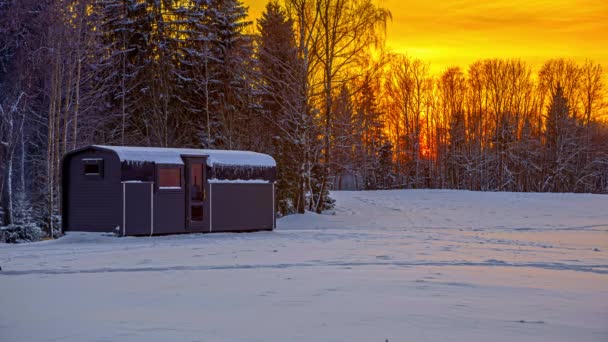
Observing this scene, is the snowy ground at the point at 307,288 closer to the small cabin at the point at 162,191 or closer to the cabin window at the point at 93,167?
the small cabin at the point at 162,191

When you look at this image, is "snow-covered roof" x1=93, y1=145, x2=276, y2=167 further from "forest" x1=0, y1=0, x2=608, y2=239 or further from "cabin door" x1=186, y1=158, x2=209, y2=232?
"forest" x1=0, y1=0, x2=608, y2=239

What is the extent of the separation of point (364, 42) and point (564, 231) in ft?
33.6

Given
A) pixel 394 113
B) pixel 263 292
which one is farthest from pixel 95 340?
pixel 394 113

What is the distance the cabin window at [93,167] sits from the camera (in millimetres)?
19625

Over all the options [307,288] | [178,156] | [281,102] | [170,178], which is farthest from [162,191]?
[281,102]

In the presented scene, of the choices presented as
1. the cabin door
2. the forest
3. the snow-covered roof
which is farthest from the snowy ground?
the forest

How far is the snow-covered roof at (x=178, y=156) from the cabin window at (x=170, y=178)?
329mm

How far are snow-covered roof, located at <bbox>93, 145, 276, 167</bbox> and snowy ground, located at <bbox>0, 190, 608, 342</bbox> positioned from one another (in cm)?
219

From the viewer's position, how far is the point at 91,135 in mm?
31531

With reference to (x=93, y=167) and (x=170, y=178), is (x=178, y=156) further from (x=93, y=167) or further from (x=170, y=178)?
(x=93, y=167)

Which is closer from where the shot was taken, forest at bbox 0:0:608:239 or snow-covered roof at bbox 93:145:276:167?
snow-covered roof at bbox 93:145:276:167

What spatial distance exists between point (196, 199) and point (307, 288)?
12.2 meters

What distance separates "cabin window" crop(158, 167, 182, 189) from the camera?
2033 centimetres

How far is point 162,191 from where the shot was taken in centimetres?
2017
